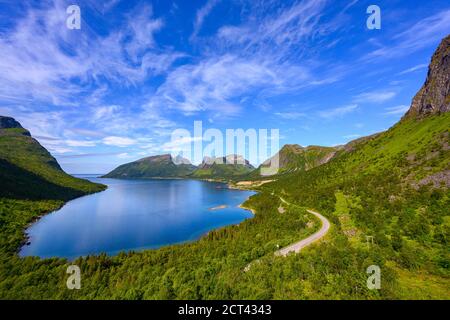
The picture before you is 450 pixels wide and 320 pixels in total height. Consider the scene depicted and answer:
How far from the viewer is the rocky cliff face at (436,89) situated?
10712 centimetres

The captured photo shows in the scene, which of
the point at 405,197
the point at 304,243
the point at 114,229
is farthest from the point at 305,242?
the point at 114,229

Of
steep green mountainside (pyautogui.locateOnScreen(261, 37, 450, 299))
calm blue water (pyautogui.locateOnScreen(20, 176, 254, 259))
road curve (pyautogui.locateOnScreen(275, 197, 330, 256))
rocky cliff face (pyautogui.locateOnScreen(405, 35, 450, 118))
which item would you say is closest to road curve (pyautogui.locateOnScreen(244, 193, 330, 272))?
road curve (pyautogui.locateOnScreen(275, 197, 330, 256))

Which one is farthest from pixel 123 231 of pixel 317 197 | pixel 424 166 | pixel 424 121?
pixel 424 121

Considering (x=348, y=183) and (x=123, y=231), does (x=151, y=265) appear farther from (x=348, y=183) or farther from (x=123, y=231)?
(x=348, y=183)

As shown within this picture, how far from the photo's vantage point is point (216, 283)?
96.4 feet

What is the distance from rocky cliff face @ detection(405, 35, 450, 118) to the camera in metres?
107

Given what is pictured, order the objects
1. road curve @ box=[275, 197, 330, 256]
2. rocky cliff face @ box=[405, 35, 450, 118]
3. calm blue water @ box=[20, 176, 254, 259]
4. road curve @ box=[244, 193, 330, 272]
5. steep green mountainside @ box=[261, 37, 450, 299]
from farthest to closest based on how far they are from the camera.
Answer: rocky cliff face @ box=[405, 35, 450, 118] < calm blue water @ box=[20, 176, 254, 259] < road curve @ box=[275, 197, 330, 256] < road curve @ box=[244, 193, 330, 272] < steep green mountainside @ box=[261, 37, 450, 299]

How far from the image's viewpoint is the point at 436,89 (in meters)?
113

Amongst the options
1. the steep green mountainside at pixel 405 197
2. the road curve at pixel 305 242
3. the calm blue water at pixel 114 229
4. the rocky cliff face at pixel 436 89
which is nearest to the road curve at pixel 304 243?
the road curve at pixel 305 242

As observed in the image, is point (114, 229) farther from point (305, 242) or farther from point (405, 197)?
point (405, 197)

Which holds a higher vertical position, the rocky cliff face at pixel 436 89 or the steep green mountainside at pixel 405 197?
the rocky cliff face at pixel 436 89

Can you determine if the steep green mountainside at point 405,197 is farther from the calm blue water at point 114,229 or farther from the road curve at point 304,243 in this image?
the calm blue water at point 114,229

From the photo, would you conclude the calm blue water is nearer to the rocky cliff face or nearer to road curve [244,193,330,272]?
road curve [244,193,330,272]

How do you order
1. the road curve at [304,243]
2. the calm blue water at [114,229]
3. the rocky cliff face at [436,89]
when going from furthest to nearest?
the rocky cliff face at [436,89] → the calm blue water at [114,229] → the road curve at [304,243]
